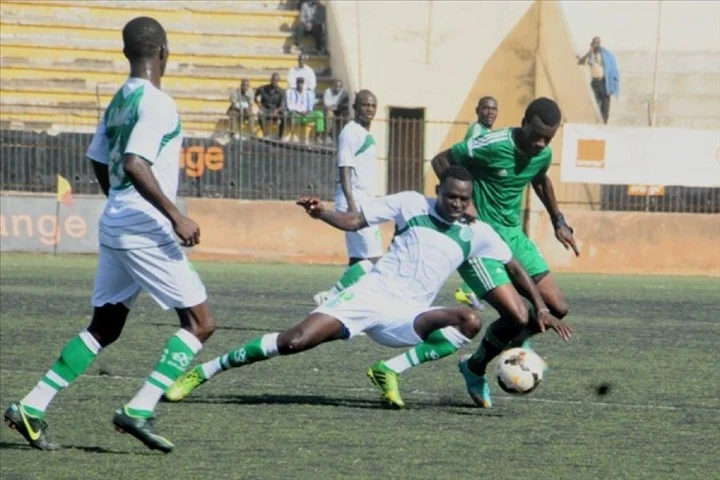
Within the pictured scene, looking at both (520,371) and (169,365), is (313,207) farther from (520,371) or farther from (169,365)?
(520,371)

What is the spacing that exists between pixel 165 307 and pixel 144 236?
340 millimetres

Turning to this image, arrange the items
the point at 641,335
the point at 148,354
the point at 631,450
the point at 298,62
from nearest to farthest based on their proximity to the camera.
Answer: the point at 631,450
the point at 148,354
the point at 641,335
the point at 298,62

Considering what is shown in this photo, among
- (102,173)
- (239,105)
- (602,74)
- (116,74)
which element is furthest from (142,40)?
(116,74)

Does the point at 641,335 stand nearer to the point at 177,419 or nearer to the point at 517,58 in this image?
the point at 177,419

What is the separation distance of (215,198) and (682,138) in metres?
7.14

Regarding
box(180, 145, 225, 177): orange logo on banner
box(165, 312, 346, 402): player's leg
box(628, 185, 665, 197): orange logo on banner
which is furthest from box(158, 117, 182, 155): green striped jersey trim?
box(628, 185, 665, 197): orange logo on banner

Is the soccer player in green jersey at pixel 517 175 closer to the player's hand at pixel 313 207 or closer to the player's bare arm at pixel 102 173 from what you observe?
the player's hand at pixel 313 207

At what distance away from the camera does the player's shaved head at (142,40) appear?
7.58 metres

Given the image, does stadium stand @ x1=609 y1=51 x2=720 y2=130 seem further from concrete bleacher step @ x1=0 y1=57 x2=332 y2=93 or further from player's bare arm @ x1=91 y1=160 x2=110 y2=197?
player's bare arm @ x1=91 y1=160 x2=110 y2=197

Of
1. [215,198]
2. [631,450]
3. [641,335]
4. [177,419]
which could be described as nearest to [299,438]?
[177,419]

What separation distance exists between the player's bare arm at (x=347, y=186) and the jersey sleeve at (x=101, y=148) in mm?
6286

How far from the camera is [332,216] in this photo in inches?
353

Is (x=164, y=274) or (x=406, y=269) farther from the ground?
(x=164, y=274)

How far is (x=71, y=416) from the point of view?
8.78 m
